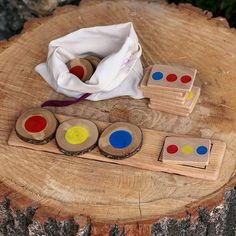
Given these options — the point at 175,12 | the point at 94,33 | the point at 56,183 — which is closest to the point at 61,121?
the point at 56,183

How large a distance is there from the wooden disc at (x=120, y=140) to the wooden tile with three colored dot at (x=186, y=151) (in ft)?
0.28

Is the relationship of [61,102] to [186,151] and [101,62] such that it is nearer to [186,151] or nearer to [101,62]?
[101,62]

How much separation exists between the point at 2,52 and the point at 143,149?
653mm

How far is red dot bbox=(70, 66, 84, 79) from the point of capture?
1994 millimetres

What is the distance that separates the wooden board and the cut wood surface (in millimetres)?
19

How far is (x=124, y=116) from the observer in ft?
6.25

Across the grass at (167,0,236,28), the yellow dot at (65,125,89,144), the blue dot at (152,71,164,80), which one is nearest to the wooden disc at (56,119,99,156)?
the yellow dot at (65,125,89,144)

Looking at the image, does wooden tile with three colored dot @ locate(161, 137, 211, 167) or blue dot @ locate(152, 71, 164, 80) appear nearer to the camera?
wooden tile with three colored dot @ locate(161, 137, 211, 167)

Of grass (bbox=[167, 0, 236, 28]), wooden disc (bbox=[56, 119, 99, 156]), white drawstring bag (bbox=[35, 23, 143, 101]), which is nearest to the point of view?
wooden disc (bbox=[56, 119, 99, 156])

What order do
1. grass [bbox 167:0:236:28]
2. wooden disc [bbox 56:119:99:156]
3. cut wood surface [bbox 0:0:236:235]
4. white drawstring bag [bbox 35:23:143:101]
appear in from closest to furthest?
cut wood surface [bbox 0:0:236:235] < wooden disc [bbox 56:119:99:156] < white drawstring bag [bbox 35:23:143:101] < grass [bbox 167:0:236:28]

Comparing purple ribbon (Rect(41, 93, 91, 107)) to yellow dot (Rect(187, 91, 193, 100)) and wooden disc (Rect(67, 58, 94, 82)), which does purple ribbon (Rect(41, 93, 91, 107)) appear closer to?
wooden disc (Rect(67, 58, 94, 82))

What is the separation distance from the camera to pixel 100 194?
1.72m

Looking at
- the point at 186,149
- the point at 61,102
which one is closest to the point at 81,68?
the point at 61,102

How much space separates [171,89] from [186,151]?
0.67ft
